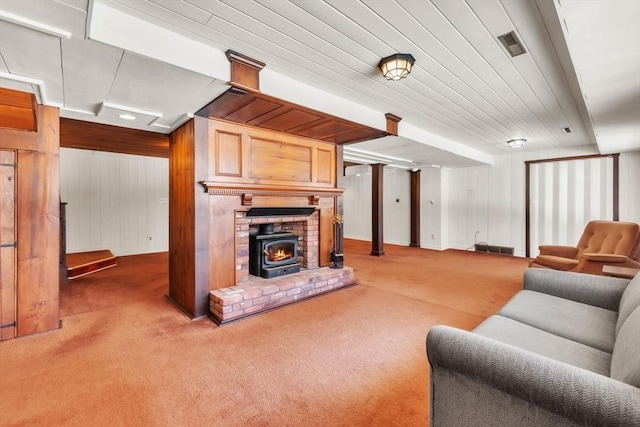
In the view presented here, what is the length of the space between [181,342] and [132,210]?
17.8 ft

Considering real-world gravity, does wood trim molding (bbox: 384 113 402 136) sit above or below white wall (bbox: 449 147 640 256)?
above

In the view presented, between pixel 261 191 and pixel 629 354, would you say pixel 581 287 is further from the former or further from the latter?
pixel 261 191

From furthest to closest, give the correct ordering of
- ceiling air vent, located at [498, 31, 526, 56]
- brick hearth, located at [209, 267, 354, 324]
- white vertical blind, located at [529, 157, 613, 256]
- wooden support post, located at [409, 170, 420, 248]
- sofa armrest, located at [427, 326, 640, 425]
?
wooden support post, located at [409, 170, 420, 248] → white vertical blind, located at [529, 157, 613, 256] → brick hearth, located at [209, 267, 354, 324] → ceiling air vent, located at [498, 31, 526, 56] → sofa armrest, located at [427, 326, 640, 425]

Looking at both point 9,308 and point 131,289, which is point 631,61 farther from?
point 131,289

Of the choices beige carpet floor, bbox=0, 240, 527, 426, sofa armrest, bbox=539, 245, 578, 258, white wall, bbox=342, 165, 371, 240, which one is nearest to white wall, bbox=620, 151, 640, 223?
sofa armrest, bbox=539, 245, 578, 258

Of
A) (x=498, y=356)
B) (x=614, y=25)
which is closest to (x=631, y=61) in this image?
(x=614, y=25)

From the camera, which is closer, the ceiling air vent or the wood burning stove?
the ceiling air vent

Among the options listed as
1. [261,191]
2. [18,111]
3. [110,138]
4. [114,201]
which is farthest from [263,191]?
[114,201]

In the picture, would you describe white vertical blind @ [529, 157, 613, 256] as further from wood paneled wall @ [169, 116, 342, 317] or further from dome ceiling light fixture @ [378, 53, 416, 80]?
dome ceiling light fixture @ [378, 53, 416, 80]

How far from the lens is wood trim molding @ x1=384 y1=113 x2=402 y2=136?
12.2 ft

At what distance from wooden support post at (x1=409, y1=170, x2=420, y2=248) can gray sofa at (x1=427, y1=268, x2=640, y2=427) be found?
20.0ft

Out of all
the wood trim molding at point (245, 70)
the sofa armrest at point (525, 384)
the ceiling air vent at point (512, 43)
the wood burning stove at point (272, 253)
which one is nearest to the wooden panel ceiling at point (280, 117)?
the wood trim molding at point (245, 70)

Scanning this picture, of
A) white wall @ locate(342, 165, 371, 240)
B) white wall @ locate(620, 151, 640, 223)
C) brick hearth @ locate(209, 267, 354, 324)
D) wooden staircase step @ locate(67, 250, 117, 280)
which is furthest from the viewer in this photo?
white wall @ locate(342, 165, 371, 240)

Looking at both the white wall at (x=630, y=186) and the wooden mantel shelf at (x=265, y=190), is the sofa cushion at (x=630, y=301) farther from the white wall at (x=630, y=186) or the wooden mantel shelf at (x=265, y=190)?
the white wall at (x=630, y=186)
